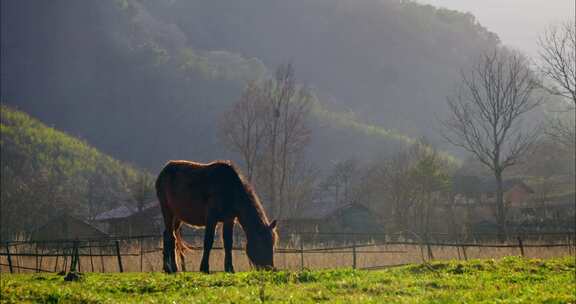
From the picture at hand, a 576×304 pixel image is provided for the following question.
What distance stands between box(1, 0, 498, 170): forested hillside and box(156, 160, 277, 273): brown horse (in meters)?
78.4

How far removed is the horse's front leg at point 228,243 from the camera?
43.8 ft

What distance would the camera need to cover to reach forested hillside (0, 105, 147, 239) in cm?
4425

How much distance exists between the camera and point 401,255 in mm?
21844

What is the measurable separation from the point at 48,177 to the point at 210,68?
84431 millimetres

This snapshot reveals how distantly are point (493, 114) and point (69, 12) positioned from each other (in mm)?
173331

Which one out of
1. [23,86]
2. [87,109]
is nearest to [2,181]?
[87,109]

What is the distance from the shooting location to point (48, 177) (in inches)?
2254

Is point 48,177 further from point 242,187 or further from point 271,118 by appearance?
point 242,187

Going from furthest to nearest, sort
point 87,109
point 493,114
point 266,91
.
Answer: point 87,109 → point 266,91 → point 493,114

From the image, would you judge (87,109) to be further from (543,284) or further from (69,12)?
(543,284)

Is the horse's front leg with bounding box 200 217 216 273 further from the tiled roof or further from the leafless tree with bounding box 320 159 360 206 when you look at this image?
the leafless tree with bounding box 320 159 360 206

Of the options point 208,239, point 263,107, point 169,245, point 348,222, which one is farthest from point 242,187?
point 348,222

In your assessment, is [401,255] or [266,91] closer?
[401,255]

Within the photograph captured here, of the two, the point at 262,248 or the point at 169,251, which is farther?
the point at 169,251
